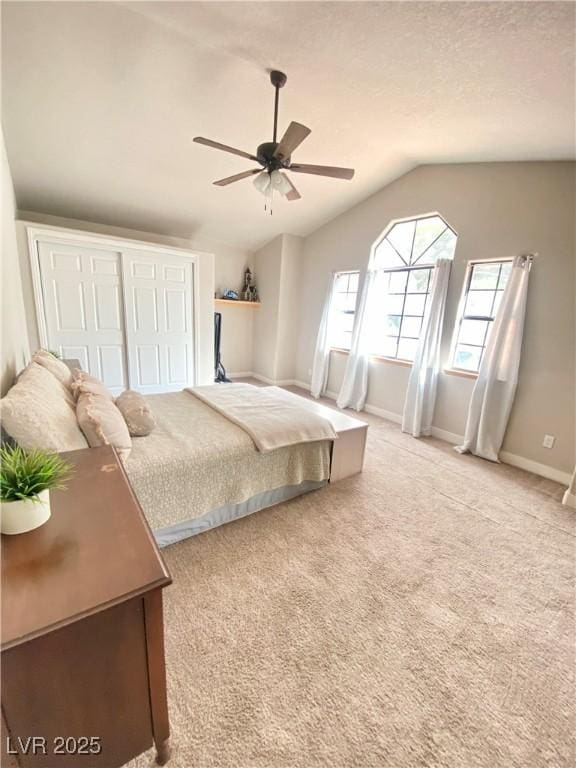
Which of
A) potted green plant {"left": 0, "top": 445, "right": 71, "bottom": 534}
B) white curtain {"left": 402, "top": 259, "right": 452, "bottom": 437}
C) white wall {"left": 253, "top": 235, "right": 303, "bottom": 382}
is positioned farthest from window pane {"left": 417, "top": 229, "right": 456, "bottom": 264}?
potted green plant {"left": 0, "top": 445, "right": 71, "bottom": 534}

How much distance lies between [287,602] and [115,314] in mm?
3771

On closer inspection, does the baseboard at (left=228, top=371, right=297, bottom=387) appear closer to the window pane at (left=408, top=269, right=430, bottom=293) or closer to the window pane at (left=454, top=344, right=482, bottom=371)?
the window pane at (left=408, top=269, right=430, bottom=293)

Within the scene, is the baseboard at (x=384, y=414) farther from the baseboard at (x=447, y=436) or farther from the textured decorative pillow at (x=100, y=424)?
the textured decorative pillow at (x=100, y=424)

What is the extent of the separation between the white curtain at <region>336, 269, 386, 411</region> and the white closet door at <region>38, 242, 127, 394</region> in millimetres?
3067

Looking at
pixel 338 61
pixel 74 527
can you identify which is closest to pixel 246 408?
pixel 74 527

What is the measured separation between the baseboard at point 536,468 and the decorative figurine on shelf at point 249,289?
4391 millimetres

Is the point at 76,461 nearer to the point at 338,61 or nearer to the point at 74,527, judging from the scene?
the point at 74,527

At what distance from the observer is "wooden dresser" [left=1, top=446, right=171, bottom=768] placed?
0.67 metres

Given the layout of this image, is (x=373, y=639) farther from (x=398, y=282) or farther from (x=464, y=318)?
(x=398, y=282)

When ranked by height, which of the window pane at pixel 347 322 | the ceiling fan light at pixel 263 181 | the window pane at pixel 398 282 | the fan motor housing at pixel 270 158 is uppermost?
the fan motor housing at pixel 270 158

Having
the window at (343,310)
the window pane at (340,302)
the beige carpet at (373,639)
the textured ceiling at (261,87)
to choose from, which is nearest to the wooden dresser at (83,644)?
the beige carpet at (373,639)

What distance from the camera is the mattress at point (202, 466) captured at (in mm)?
1645

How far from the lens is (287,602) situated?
4.91ft

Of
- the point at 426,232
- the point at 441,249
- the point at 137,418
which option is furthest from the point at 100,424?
the point at 426,232
